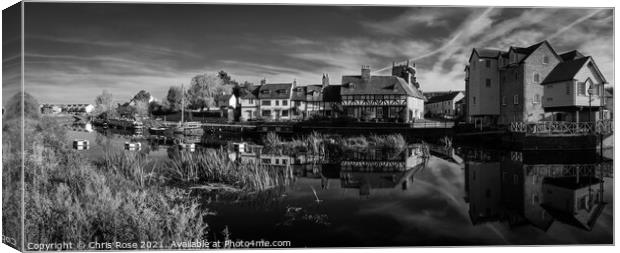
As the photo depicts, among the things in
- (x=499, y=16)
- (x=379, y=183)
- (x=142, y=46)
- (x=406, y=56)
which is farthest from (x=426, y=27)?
(x=142, y=46)

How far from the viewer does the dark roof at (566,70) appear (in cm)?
729

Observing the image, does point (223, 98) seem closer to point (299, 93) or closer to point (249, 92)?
point (249, 92)

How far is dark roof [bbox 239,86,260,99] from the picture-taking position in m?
7.76

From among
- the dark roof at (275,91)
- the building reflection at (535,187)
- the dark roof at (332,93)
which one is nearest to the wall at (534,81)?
the building reflection at (535,187)

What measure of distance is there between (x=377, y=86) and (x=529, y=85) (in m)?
3.55

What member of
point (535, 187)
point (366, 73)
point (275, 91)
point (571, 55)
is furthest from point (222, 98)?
point (535, 187)

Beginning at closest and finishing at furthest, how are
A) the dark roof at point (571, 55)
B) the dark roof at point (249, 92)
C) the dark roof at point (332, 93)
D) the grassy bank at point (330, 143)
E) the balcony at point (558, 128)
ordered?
the dark roof at point (571, 55)
the dark roof at point (249, 92)
the dark roof at point (332, 93)
the balcony at point (558, 128)
the grassy bank at point (330, 143)

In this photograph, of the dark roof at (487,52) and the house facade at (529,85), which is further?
the dark roof at (487,52)

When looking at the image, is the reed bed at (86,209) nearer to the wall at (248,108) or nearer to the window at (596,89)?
the wall at (248,108)

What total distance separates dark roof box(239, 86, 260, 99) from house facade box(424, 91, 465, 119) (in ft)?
11.7

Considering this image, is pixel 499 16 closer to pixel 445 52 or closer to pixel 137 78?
pixel 445 52

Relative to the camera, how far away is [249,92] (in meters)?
8.07

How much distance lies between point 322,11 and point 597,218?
5.86m

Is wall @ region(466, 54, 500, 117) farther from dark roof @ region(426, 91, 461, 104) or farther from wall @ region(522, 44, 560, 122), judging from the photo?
wall @ region(522, 44, 560, 122)
